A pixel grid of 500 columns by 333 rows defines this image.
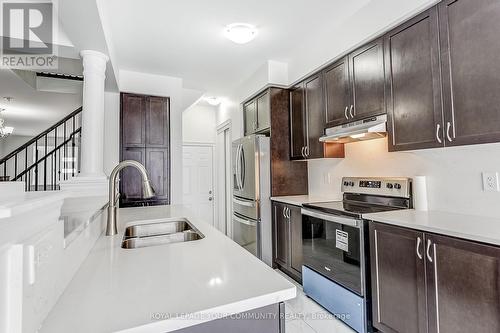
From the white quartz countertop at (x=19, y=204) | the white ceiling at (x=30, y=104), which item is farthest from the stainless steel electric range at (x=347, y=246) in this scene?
the white ceiling at (x=30, y=104)

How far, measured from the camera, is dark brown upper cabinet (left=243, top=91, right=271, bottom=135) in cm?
350

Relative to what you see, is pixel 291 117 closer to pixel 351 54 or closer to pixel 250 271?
pixel 351 54

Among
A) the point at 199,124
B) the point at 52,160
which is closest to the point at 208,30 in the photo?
the point at 199,124

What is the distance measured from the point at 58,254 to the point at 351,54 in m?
2.65

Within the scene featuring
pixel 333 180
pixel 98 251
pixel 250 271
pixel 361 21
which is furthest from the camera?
pixel 333 180

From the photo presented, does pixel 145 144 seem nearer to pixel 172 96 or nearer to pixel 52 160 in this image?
pixel 172 96

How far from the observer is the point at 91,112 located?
2.56m

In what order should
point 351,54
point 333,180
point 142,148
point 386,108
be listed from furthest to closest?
point 142,148 → point 333,180 → point 351,54 → point 386,108

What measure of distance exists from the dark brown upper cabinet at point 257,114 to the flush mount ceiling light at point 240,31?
0.94m

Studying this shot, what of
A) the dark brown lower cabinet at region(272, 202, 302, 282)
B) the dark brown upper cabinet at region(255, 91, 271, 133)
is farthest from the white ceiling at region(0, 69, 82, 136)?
the dark brown lower cabinet at region(272, 202, 302, 282)

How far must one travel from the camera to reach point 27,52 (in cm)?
276

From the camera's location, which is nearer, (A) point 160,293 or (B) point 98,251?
(A) point 160,293

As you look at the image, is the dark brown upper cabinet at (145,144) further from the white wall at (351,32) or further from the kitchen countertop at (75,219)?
the kitchen countertop at (75,219)

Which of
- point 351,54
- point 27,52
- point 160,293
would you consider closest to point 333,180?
point 351,54
